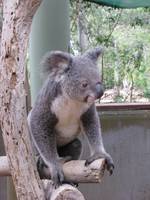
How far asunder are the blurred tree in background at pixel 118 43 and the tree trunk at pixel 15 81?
2.66m

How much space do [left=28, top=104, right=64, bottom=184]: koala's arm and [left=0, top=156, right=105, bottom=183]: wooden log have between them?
11 centimetres

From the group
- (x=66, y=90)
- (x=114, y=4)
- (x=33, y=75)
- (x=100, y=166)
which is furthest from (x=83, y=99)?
(x=114, y=4)

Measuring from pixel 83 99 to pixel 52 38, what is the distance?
1.18m

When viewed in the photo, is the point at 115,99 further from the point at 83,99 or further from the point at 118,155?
the point at 83,99

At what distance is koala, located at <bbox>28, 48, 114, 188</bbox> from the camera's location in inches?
82.1

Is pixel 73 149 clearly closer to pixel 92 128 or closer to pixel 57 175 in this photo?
pixel 92 128

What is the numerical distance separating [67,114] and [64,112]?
0.02m

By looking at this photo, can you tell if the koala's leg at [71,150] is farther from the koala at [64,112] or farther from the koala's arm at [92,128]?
the koala's arm at [92,128]

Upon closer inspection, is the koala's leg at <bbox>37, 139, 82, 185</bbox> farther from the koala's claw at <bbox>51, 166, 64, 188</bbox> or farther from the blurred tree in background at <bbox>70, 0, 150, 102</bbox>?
the blurred tree in background at <bbox>70, 0, 150, 102</bbox>

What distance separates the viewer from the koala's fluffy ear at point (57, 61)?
2.12 metres

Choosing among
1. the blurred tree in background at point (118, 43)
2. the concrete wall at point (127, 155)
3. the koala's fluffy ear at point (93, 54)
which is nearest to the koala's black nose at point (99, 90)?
the koala's fluffy ear at point (93, 54)

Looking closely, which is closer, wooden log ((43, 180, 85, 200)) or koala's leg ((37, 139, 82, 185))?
wooden log ((43, 180, 85, 200))

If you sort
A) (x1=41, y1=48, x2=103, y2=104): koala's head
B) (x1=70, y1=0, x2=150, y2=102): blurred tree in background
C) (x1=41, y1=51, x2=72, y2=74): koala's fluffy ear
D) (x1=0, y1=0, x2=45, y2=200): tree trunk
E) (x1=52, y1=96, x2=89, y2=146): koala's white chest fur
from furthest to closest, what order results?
(x1=70, y1=0, x2=150, y2=102): blurred tree in background
(x1=52, y1=96, x2=89, y2=146): koala's white chest fur
(x1=41, y1=51, x2=72, y2=74): koala's fluffy ear
(x1=41, y1=48, x2=103, y2=104): koala's head
(x1=0, y1=0, x2=45, y2=200): tree trunk

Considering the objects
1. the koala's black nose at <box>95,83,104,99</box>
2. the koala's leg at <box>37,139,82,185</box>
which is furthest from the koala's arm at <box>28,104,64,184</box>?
the koala's black nose at <box>95,83,104,99</box>
